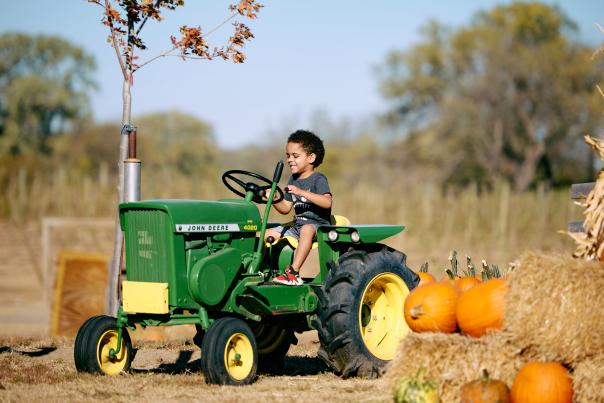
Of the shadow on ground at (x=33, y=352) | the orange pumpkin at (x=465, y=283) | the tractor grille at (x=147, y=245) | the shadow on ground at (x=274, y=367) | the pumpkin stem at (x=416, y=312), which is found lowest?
the shadow on ground at (x=274, y=367)

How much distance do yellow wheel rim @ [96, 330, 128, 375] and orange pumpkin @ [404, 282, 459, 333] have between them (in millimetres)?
2258

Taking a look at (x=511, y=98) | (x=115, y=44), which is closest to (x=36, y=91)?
(x=511, y=98)

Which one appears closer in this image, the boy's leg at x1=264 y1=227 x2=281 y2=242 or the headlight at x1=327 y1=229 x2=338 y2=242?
the headlight at x1=327 y1=229 x2=338 y2=242

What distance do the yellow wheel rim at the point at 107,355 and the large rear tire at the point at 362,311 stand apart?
152cm

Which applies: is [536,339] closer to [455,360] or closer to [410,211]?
[455,360]

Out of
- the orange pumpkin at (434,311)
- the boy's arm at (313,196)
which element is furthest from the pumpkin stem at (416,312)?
the boy's arm at (313,196)

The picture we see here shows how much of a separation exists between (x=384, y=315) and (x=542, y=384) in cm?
242

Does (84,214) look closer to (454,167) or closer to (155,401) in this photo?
(155,401)

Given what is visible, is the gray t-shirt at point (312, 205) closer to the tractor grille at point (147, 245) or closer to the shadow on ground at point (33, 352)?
the tractor grille at point (147, 245)

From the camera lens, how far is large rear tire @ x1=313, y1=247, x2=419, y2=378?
6.91m

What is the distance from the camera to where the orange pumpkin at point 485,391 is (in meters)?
5.33

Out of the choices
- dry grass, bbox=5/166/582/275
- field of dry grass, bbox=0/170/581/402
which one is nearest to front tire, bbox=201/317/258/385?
field of dry grass, bbox=0/170/581/402

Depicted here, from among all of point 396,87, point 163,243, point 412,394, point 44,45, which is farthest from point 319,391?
point 44,45

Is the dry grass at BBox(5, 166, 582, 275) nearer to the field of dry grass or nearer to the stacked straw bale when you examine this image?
the field of dry grass
